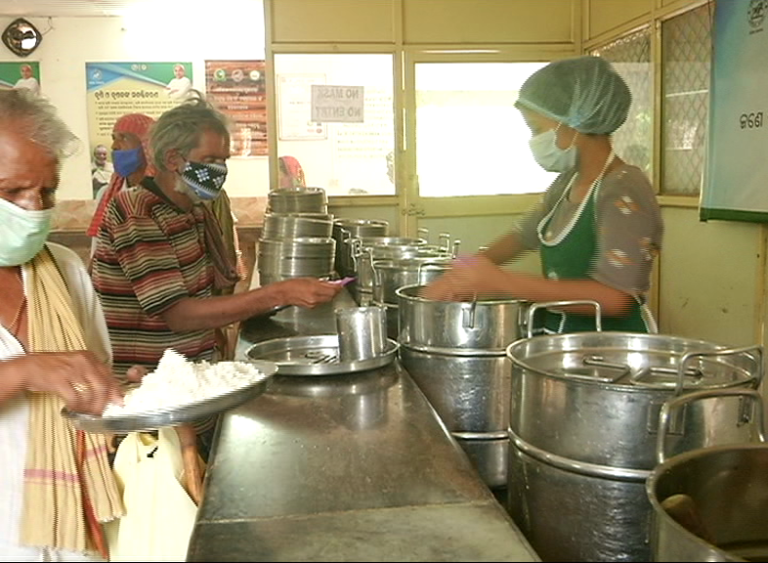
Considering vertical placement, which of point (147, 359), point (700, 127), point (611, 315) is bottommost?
point (147, 359)

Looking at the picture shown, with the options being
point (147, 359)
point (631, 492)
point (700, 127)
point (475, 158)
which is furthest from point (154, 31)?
→ point (631, 492)

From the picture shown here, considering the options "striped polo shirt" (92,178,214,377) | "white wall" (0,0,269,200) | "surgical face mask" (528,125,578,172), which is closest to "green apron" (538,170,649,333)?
"surgical face mask" (528,125,578,172)

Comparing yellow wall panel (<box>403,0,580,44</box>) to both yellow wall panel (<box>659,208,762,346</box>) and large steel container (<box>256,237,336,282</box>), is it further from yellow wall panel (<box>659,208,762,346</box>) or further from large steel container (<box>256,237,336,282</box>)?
large steel container (<box>256,237,336,282</box>)

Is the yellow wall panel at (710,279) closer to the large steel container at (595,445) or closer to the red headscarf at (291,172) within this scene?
the large steel container at (595,445)

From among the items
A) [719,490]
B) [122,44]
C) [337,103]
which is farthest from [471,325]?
[122,44]

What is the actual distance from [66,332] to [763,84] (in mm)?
2625

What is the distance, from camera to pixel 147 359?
6.40 ft

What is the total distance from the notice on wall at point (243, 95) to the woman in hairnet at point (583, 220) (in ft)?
17.3

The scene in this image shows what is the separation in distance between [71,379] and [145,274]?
739 mm

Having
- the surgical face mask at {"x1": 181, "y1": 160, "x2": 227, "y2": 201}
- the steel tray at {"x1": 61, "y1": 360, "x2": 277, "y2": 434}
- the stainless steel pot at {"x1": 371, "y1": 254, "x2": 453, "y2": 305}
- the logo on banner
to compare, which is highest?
the logo on banner

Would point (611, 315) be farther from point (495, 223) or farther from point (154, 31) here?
point (154, 31)

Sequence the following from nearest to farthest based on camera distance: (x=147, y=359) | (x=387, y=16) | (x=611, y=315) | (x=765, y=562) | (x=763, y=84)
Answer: (x=765, y=562) → (x=611, y=315) → (x=147, y=359) → (x=763, y=84) → (x=387, y=16)

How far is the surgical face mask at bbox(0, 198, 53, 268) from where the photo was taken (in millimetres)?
1251

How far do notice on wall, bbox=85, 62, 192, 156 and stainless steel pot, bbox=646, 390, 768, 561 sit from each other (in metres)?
6.44
